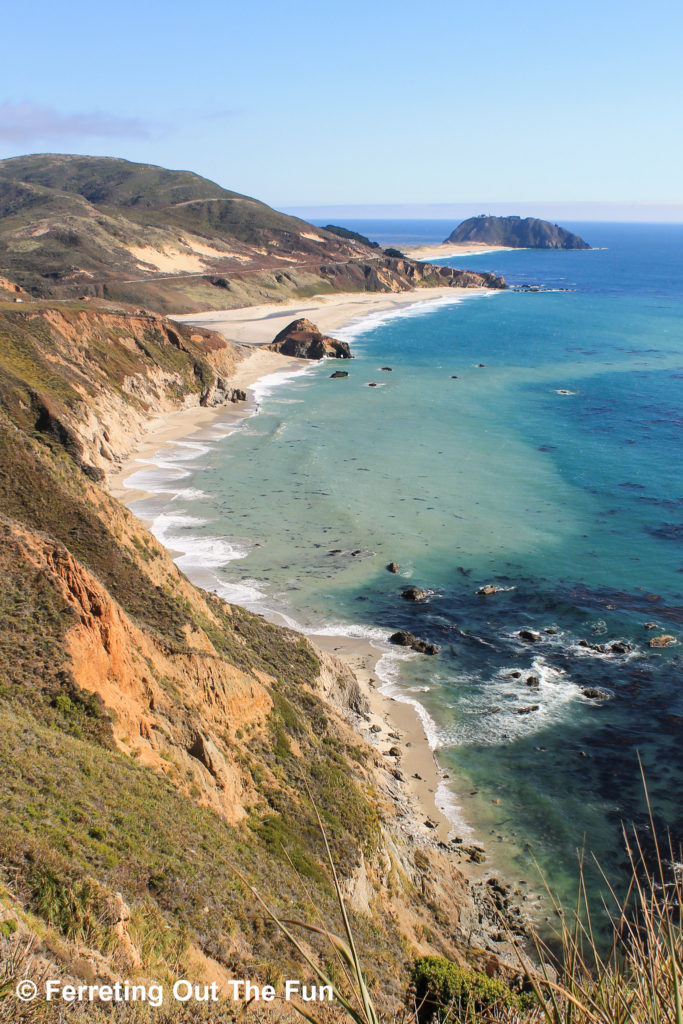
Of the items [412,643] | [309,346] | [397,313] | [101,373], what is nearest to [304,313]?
[397,313]

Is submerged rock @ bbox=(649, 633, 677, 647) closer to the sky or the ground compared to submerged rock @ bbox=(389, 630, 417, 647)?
closer to the ground

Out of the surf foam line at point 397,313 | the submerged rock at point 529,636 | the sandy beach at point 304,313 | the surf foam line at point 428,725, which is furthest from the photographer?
the surf foam line at point 397,313

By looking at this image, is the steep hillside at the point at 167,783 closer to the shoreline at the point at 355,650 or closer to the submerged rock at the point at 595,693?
the shoreline at the point at 355,650

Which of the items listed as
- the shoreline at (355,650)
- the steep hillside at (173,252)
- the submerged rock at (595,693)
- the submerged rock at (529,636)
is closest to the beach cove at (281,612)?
the shoreline at (355,650)

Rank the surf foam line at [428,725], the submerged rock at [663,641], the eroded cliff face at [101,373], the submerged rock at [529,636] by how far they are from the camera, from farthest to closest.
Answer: the eroded cliff face at [101,373] < the submerged rock at [529,636] < the submerged rock at [663,641] < the surf foam line at [428,725]

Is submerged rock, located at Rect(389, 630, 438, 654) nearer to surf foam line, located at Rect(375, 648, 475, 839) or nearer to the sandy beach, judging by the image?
surf foam line, located at Rect(375, 648, 475, 839)

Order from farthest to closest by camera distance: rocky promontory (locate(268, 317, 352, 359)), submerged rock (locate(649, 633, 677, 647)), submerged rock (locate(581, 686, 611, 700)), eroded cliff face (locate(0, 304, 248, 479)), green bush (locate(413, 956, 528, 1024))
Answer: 1. rocky promontory (locate(268, 317, 352, 359))
2. eroded cliff face (locate(0, 304, 248, 479))
3. submerged rock (locate(649, 633, 677, 647))
4. submerged rock (locate(581, 686, 611, 700))
5. green bush (locate(413, 956, 528, 1024))

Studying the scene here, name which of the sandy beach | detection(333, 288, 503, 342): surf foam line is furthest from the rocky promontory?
detection(333, 288, 503, 342): surf foam line

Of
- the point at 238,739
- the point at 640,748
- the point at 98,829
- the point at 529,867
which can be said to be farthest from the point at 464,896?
the point at 98,829
